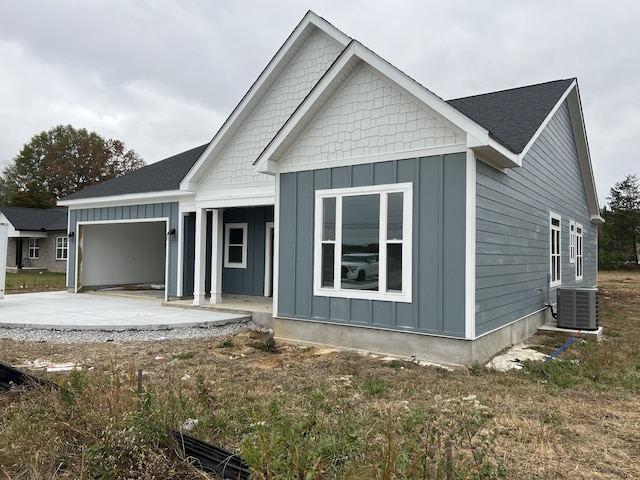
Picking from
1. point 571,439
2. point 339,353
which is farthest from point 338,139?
point 571,439

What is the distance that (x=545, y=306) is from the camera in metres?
9.78

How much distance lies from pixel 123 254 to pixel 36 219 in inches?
677

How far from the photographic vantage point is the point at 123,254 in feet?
51.8

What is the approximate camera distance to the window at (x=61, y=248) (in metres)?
26.8

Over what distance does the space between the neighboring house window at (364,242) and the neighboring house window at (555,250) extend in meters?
5.49

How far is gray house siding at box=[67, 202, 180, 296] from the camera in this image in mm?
11797

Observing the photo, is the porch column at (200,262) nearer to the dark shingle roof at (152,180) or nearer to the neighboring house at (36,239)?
the dark shingle roof at (152,180)

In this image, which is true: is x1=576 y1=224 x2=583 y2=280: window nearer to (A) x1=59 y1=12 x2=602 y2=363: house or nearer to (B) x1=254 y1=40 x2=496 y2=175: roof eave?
(A) x1=59 y1=12 x2=602 y2=363: house

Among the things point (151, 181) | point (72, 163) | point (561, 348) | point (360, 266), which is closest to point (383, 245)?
point (360, 266)

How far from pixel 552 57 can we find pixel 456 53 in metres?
4.20

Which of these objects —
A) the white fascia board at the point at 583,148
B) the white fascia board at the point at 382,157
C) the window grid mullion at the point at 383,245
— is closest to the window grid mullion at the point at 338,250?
the white fascia board at the point at 382,157

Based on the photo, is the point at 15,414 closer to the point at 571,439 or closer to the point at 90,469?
the point at 90,469

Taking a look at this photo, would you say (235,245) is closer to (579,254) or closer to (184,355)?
(184,355)

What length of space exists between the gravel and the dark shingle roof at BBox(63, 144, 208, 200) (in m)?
4.36
